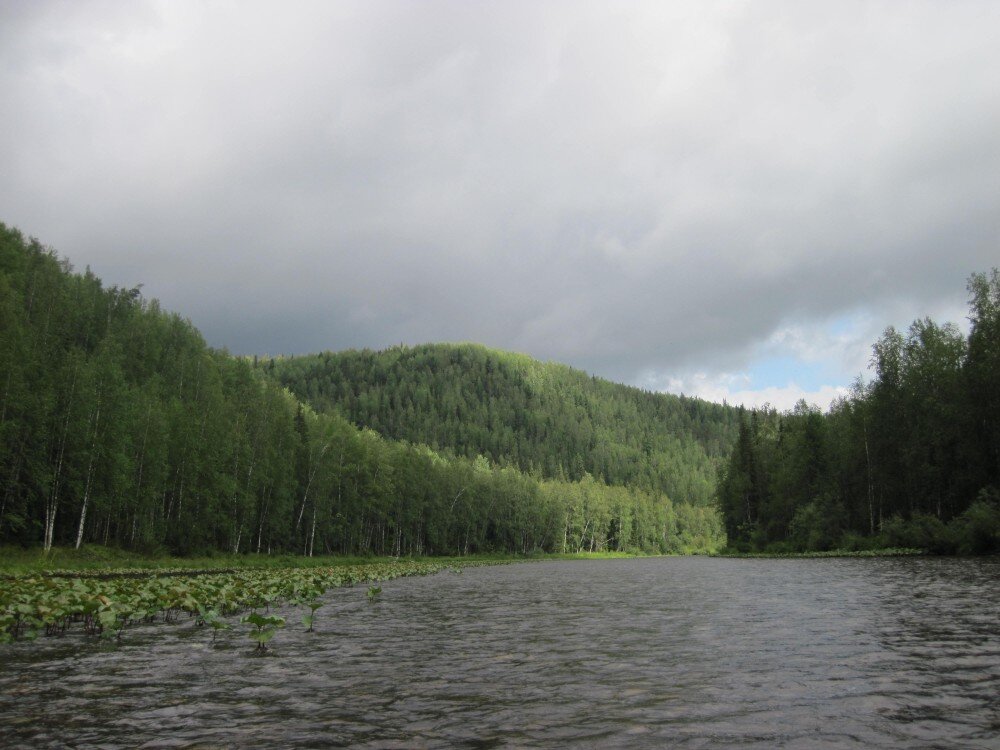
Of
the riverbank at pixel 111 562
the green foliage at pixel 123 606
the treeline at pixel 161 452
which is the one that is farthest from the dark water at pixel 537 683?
the treeline at pixel 161 452

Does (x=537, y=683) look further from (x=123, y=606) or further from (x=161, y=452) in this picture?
(x=161, y=452)

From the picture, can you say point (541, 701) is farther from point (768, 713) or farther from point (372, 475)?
point (372, 475)

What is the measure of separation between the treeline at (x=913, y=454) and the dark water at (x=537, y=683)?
4310cm

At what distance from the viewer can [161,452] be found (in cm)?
6275

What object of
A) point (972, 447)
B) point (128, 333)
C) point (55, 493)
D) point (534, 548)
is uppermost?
point (128, 333)

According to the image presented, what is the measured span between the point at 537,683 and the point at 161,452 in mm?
59345

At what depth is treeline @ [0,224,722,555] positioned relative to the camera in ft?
171

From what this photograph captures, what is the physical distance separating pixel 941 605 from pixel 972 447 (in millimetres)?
47876

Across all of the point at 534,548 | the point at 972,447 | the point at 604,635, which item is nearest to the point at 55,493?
the point at 604,635

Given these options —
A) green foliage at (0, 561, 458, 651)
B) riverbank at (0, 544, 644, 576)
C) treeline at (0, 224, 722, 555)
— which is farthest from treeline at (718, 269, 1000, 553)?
treeline at (0, 224, 722, 555)

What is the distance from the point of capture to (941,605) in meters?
22.9

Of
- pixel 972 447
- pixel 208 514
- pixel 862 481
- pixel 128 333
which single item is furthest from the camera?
pixel 128 333

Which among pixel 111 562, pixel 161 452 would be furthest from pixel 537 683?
pixel 161 452

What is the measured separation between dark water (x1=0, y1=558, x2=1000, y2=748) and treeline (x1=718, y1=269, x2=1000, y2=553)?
141 ft
